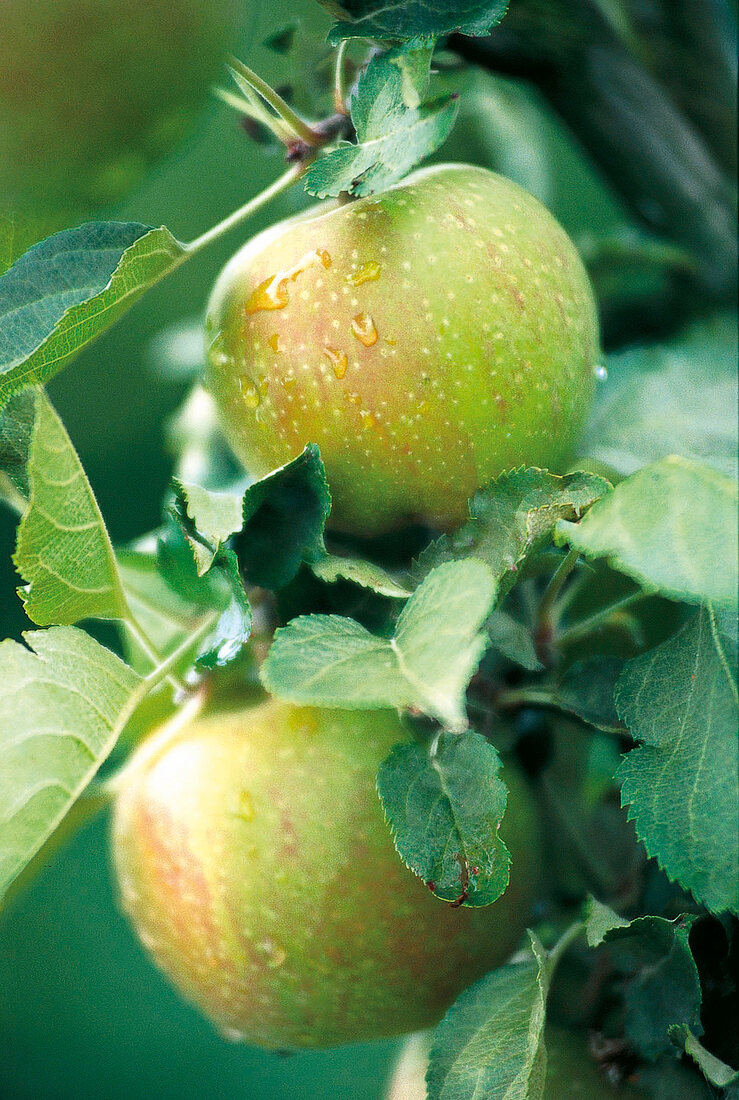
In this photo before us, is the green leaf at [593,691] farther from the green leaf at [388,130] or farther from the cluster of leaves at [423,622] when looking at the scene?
the green leaf at [388,130]

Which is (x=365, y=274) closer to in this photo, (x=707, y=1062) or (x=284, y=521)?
(x=284, y=521)

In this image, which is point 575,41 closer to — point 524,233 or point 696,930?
point 524,233

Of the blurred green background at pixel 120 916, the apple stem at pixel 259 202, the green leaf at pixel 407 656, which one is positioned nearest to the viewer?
the green leaf at pixel 407 656

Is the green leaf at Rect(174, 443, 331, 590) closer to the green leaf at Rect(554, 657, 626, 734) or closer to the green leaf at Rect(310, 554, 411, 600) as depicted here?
the green leaf at Rect(310, 554, 411, 600)

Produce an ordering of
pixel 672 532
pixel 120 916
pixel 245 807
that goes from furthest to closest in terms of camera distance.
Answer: pixel 120 916, pixel 245 807, pixel 672 532

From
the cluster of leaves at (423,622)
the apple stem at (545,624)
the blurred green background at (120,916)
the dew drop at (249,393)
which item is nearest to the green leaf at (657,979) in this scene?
the cluster of leaves at (423,622)

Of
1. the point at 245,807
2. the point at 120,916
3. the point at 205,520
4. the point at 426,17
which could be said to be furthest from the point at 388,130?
the point at 120,916
